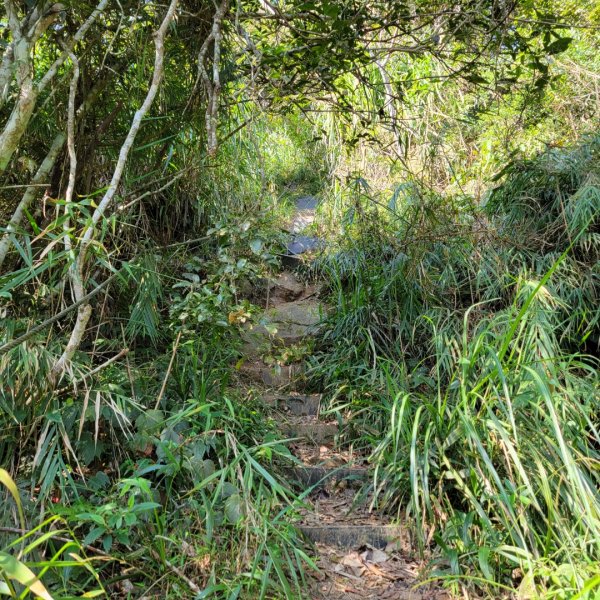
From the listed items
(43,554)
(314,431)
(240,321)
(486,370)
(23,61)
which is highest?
(23,61)

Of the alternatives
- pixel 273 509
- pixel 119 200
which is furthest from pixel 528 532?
pixel 119 200

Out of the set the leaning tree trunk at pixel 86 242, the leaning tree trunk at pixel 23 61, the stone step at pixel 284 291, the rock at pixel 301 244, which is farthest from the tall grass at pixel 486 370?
the leaning tree trunk at pixel 23 61

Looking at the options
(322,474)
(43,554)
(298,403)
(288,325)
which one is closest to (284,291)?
(288,325)

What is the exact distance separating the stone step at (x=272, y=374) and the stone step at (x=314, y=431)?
567 mm

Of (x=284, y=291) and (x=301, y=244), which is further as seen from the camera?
(x=301, y=244)

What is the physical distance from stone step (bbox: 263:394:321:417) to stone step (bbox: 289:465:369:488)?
698 mm

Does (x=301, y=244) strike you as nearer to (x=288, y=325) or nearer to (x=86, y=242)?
(x=288, y=325)

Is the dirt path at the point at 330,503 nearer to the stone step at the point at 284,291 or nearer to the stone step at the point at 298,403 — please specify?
the stone step at the point at 298,403

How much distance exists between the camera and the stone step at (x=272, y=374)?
400 centimetres

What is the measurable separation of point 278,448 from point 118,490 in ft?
2.89

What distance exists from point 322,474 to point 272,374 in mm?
1126

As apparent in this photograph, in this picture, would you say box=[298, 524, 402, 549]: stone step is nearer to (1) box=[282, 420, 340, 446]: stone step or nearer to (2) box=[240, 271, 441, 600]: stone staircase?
(2) box=[240, 271, 441, 600]: stone staircase

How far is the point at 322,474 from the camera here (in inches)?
118

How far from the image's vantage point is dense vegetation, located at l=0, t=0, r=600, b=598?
82.1 inches
